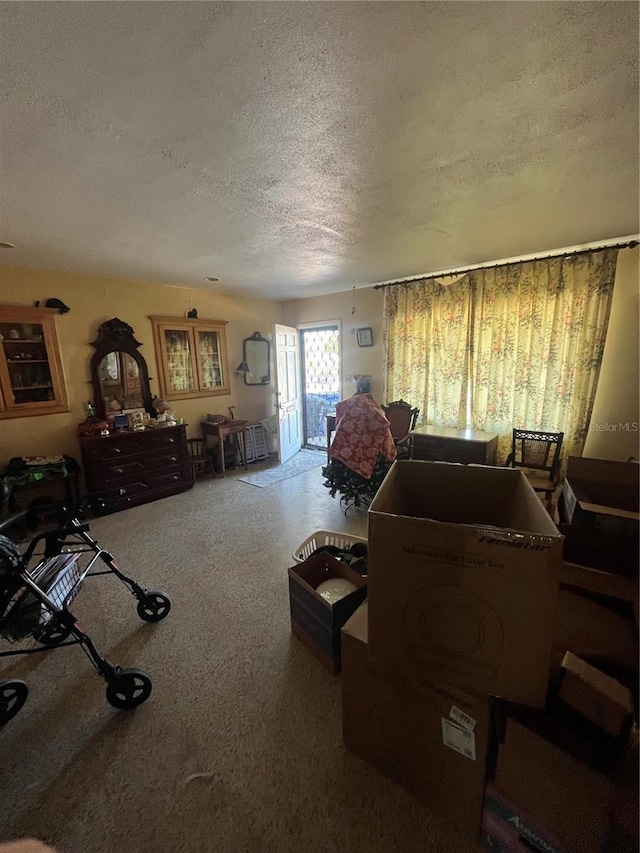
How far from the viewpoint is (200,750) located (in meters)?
1.33

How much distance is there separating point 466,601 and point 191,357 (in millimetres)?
4525

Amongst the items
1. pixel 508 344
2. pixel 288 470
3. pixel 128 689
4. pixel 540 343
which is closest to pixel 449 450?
pixel 508 344

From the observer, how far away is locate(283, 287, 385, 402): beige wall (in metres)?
4.58

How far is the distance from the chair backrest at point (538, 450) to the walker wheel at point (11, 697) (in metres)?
3.87

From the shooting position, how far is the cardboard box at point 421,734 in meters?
0.99

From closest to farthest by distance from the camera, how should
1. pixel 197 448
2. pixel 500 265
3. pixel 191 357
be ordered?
pixel 500 265 → pixel 191 357 → pixel 197 448

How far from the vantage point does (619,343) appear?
3.02 meters

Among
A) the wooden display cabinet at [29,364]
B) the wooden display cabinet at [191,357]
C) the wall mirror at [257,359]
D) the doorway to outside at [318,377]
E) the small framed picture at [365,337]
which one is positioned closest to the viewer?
the wooden display cabinet at [29,364]

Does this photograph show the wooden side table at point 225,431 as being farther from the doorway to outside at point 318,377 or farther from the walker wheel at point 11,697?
the walker wheel at point 11,697

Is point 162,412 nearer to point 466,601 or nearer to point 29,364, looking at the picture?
point 29,364

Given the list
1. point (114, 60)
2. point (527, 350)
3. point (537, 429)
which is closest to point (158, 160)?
point (114, 60)

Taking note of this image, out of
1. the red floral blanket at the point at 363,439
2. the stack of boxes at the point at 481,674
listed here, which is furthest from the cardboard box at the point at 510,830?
the red floral blanket at the point at 363,439

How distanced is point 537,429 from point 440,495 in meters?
2.77

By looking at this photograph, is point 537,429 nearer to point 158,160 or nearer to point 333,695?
point 333,695
